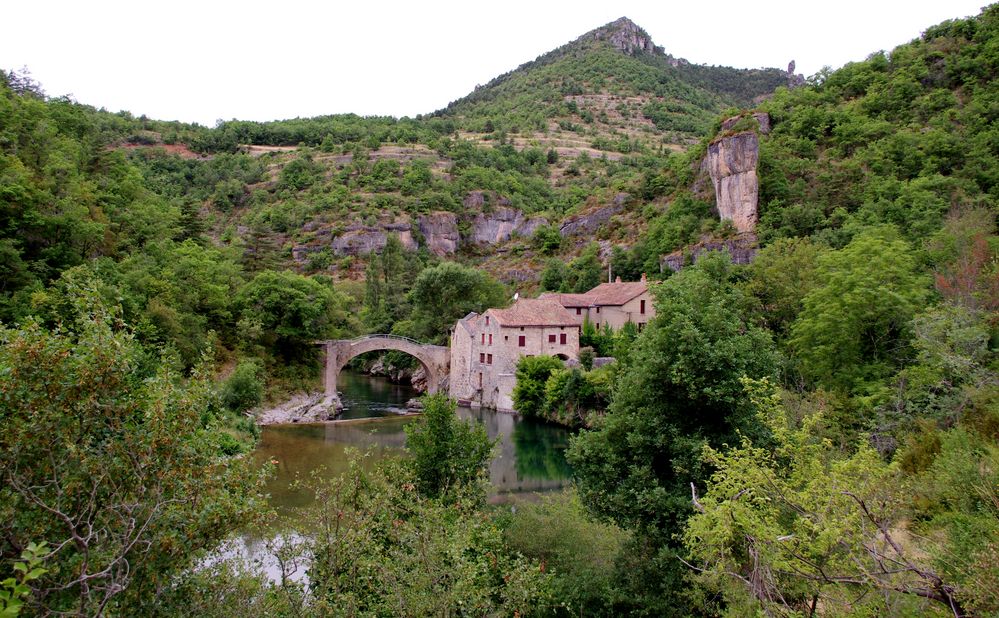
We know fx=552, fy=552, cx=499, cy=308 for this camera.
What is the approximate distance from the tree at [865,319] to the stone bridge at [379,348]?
29909 mm

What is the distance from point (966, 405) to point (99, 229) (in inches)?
1432

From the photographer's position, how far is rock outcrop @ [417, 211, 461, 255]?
9979cm

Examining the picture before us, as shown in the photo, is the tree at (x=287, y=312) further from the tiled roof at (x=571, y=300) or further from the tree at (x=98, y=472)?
the tree at (x=98, y=472)

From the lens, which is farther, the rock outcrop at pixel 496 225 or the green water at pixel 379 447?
the rock outcrop at pixel 496 225

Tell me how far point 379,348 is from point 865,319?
33.9 meters

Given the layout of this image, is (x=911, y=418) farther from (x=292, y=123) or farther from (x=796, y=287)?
(x=292, y=123)

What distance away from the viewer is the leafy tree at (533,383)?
39406 millimetres

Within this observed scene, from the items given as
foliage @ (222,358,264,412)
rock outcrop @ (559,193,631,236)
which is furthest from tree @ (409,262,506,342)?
foliage @ (222,358,264,412)

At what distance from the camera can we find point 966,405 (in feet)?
49.5

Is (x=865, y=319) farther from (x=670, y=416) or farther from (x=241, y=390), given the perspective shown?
(x=241, y=390)

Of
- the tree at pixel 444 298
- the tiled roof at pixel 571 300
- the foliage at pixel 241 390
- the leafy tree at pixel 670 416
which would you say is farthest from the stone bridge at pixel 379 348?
the leafy tree at pixel 670 416

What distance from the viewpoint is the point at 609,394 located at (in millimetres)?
33750

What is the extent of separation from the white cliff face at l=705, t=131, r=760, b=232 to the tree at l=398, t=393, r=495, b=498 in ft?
145

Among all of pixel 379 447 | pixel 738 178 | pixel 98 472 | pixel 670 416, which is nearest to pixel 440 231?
pixel 738 178
